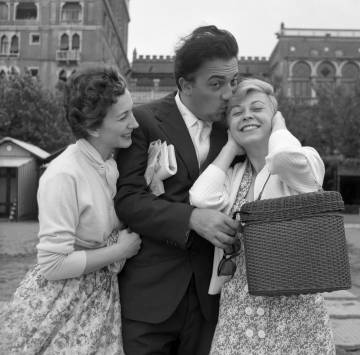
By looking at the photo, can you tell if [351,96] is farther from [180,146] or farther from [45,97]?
[180,146]

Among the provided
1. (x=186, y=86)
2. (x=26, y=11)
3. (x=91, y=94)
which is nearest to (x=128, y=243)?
(x=91, y=94)

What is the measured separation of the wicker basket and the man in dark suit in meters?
0.37

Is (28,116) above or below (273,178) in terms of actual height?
below

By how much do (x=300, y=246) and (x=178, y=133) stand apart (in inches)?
32.8

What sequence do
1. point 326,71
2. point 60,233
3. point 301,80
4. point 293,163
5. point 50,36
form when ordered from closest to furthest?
point 293,163 < point 60,233 < point 50,36 < point 301,80 < point 326,71

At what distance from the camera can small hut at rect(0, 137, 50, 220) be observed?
62.4 feet

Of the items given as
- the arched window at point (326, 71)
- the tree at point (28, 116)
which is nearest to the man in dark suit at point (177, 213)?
the tree at point (28, 116)

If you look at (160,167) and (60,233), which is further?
(160,167)

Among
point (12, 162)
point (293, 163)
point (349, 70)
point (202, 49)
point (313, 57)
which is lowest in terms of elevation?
point (12, 162)

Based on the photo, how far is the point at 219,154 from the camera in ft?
7.11

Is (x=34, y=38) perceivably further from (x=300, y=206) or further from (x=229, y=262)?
(x=300, y=206)

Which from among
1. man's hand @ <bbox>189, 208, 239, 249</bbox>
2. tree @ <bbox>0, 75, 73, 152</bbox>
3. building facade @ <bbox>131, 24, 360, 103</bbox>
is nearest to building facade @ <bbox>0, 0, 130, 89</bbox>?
building facade @ <bbox>131, 24, 360, 103</bbox>

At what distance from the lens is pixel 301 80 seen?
51500mm

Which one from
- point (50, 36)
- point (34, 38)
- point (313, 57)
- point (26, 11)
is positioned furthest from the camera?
point (313, 57)
